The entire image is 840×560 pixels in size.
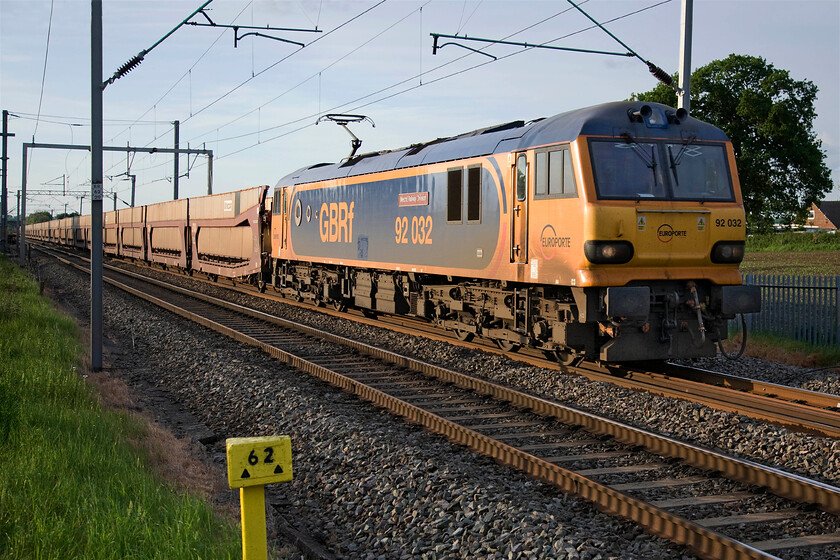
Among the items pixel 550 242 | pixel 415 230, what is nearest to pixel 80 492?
pixel 550 242

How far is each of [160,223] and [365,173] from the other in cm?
2501

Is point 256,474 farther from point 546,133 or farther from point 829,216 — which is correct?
point 829,216

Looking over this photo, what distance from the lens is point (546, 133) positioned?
11.0 metres

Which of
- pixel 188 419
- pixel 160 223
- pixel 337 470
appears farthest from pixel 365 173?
pixel 160 223

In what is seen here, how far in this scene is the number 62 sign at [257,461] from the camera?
4.04 m

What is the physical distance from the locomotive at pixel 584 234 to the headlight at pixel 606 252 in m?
0.02

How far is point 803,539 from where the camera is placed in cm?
534

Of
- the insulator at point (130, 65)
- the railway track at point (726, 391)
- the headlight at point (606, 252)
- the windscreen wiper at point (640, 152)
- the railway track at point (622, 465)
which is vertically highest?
the insulator at point (130, 65)

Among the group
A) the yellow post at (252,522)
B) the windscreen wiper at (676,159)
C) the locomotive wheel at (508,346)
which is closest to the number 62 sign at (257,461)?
the yellow post at (252,522)

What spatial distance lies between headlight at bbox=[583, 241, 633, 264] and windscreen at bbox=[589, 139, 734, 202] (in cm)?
63

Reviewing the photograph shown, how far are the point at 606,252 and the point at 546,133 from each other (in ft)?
7.01

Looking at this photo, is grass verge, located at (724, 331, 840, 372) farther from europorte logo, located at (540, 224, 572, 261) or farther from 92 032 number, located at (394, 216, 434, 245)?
92 032 number, located at (394, 216, 434, 245)

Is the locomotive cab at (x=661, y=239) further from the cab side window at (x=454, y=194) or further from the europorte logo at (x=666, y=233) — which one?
the cab side window at (x=454, y=194)

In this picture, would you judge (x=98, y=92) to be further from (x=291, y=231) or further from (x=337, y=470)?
(x=291, y=231)
